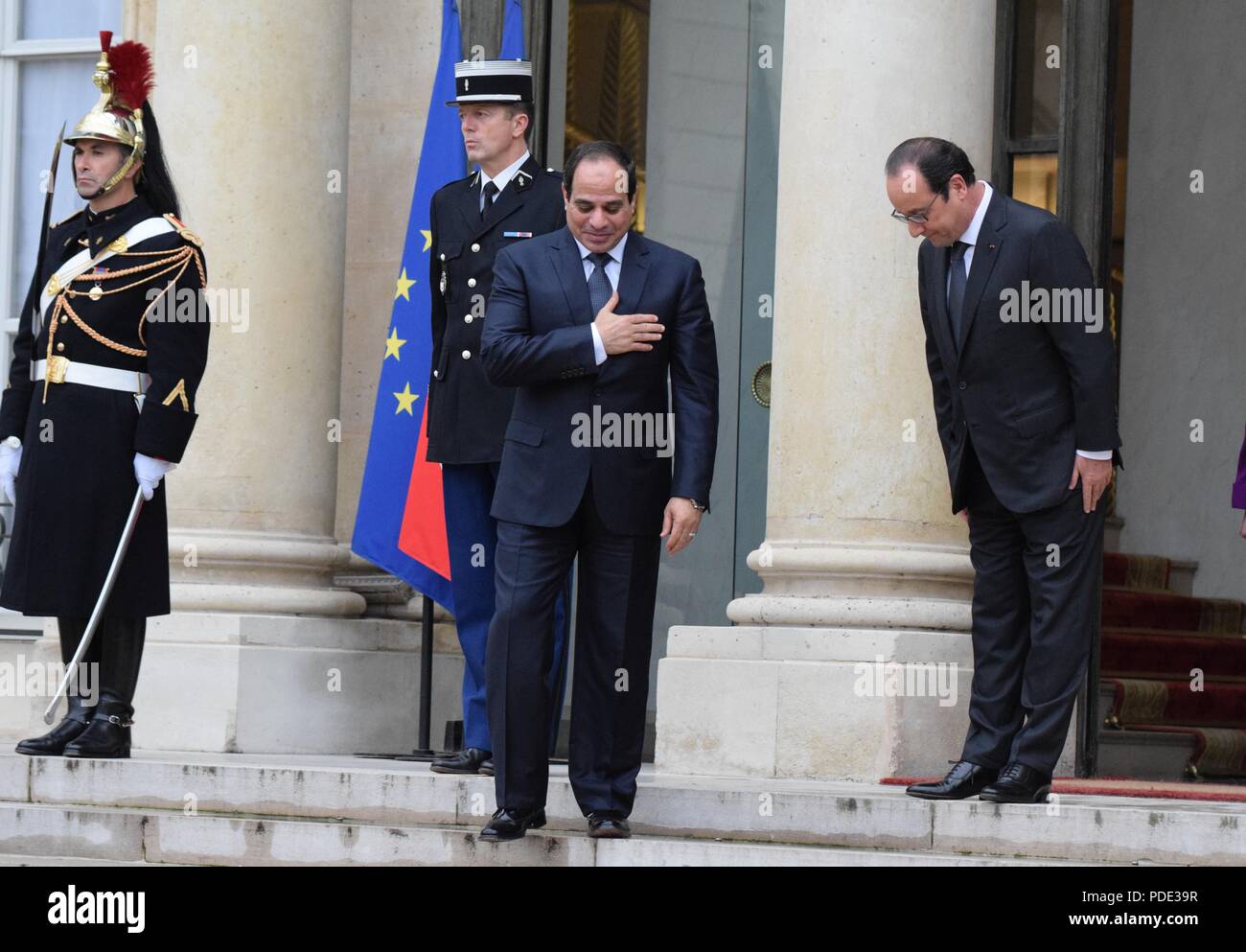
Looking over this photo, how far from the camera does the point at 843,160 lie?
8.97 meters

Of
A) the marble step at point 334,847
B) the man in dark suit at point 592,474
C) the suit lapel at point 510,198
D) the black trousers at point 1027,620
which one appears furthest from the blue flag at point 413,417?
the black trousers at point 1027,620

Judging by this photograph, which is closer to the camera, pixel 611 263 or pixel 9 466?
pixel 611 263

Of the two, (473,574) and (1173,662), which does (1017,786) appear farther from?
(1173,662)

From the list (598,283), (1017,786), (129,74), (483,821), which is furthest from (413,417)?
(1017,786)

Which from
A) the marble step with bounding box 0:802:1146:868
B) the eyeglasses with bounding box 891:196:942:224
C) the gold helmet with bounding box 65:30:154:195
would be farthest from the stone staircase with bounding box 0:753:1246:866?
the gold helmet with bounding box 65:30:154:195

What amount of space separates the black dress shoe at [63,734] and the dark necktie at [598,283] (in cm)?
235

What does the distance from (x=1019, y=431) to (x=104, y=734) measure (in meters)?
3.10

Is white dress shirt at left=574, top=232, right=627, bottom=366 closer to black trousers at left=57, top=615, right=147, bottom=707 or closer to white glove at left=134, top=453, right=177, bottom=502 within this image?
white glove at left=134, top=453, right=177, bottom=502

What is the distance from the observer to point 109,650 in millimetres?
7867

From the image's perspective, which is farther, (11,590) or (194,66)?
(194,66)
